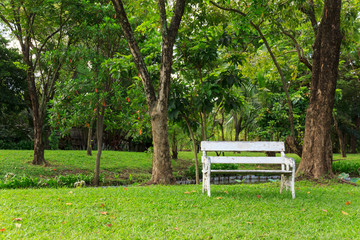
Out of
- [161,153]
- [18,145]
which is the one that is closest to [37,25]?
[161,153]

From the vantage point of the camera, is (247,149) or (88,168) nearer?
(247,149)

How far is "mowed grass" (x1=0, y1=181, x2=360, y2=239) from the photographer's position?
10.6ft

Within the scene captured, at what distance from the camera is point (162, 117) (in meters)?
7.10

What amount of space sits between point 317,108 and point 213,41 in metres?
3.35

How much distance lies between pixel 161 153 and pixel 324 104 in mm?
4433

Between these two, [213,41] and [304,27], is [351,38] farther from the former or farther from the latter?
[213,41]

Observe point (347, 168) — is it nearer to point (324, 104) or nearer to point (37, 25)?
point (324, 104)

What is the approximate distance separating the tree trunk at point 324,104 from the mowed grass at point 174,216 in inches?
88.3

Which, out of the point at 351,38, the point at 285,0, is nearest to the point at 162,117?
the point at 285,0

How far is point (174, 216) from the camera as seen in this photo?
12.8 ft

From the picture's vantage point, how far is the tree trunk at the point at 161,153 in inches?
277

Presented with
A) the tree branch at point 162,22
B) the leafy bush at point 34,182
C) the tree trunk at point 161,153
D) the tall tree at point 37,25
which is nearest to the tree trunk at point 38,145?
the tall tree at point 37,25

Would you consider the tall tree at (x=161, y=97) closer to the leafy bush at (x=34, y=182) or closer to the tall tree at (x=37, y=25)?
the leafy bush at (x=34, y=182)

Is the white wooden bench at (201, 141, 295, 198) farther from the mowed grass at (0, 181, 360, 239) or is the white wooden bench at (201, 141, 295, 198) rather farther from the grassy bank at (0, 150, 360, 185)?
the grassy bank at (0, 150, 360, 185)
